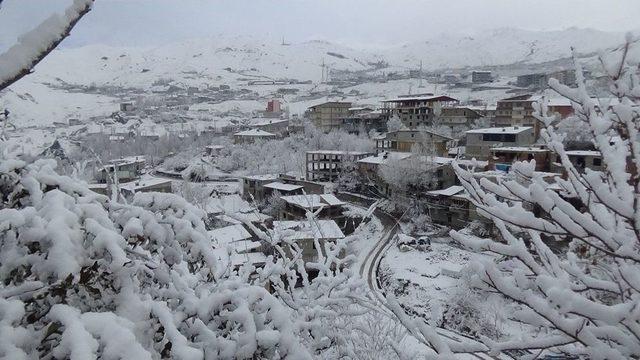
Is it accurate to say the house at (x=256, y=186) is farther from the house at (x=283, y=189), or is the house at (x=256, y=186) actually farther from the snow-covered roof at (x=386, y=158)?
the snow-covered roof at (x=386, y=158)

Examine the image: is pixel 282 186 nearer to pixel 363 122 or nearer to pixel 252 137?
pixel 252 137

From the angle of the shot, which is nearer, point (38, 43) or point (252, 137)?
point (38, 43)

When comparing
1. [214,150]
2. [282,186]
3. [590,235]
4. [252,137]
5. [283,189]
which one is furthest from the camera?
[214,150]

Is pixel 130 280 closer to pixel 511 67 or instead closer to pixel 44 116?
pixel 44 116

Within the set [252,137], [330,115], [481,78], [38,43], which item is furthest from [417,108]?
[38,43]

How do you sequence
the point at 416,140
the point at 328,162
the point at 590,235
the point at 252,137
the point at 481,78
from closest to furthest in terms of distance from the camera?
the point at 590,235 → the point at 416,140 → the point at 328,162 → the point at 252,137 → the point at 481,78

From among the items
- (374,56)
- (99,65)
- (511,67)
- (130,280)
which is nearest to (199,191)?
(130,280)

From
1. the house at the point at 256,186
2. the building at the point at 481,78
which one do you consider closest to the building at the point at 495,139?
the house at the point at 256,186

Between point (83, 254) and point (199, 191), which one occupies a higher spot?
point (83, 254)
